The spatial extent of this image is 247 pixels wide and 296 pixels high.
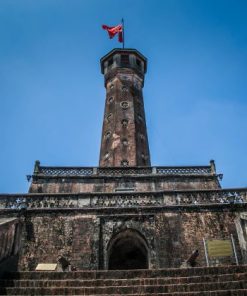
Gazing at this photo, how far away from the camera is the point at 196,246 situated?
15312 millimetres

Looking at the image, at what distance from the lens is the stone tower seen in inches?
989

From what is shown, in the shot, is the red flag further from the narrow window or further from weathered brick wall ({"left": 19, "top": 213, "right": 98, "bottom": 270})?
weathered brick wall ({"left": 19, "top": 213, "right": 98, "bottom": 270})

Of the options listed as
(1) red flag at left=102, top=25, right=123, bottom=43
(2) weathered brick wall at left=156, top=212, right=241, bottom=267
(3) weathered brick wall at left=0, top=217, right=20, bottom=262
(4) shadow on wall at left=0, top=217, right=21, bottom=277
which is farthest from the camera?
(1) red flag at left=102, top=25, right=123, bottom=43

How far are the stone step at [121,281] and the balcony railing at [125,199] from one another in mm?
7255

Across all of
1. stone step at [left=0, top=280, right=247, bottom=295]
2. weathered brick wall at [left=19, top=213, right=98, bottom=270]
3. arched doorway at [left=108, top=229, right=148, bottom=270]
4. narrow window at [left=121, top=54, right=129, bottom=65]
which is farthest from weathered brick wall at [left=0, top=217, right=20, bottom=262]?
narrow window at [left=121, top=54, right=129, bottom=65]

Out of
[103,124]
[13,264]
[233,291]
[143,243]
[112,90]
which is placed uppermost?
[112,90]

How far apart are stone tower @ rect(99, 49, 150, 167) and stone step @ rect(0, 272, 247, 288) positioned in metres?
14.8

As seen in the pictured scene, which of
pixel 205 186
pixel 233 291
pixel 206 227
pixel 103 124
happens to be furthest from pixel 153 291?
pixel 103 124

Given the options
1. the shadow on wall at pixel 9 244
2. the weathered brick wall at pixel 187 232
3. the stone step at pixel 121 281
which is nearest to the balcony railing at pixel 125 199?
the weathered brick wall at pixel 187 232

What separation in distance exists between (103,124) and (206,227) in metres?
14.4

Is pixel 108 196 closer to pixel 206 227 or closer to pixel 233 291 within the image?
pixel 206 227

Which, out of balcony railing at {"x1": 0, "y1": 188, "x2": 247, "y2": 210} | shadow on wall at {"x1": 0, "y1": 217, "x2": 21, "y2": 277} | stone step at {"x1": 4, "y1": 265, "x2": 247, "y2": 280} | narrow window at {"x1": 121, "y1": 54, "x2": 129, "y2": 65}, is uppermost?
narrow window at {"x1": 121, "y1": 54, "x2": 129, "y2": 65}

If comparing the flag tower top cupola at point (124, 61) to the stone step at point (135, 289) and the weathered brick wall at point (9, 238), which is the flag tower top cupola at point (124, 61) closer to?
the weathered brick wall at point (9, 238)

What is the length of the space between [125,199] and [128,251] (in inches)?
105
